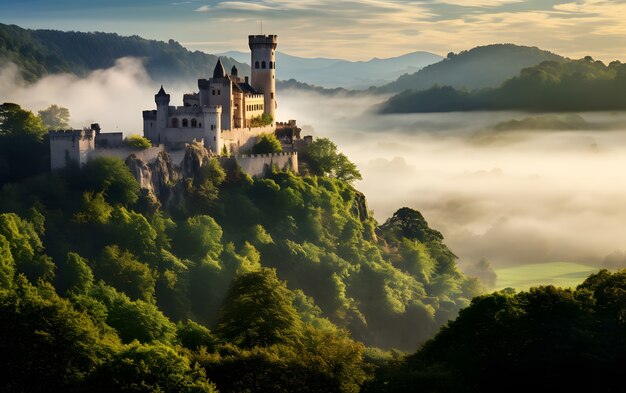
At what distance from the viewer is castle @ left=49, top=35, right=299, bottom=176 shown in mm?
115750

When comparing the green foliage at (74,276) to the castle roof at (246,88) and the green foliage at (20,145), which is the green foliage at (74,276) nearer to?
the green foliage at (20,145)

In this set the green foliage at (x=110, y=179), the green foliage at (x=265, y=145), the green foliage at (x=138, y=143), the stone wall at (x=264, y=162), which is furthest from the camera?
the green foliage at (x=265, y=145)

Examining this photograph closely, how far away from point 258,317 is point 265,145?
48705 mm

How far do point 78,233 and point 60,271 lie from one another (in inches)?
238

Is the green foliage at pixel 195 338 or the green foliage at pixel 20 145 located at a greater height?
the green foliage at pixel 20 145

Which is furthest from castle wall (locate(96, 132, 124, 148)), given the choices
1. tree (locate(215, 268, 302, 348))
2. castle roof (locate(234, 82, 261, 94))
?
tree (locate(215, 268, 302, 348))

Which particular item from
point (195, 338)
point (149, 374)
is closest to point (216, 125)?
point (195, 338)

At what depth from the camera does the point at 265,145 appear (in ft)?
441

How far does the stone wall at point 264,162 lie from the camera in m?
130

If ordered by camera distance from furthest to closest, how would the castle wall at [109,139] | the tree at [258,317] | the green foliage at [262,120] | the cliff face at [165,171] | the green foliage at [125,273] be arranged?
the green foliage at [262,120] < the cliff face at [165,171] < the castle wall at [109,139] < the green foliage at [125,273] < the tree at [258,317]

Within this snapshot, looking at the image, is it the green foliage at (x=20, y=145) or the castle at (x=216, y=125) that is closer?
the castle at (x=216, y=125)

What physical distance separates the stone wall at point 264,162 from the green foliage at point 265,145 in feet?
2.36

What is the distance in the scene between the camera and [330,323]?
4724 inches

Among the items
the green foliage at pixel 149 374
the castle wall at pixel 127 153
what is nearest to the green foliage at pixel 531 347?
the green foliage at pixel 149 374
